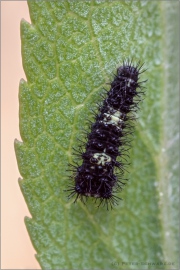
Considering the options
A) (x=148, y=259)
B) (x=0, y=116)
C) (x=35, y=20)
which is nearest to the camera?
(x=35, y=20)

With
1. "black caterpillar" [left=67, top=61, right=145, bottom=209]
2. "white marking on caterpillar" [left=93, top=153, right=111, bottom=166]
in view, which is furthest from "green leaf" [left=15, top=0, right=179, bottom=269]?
"white marking on caterpillar" [left=93, top=153, right=111, bottom=166]

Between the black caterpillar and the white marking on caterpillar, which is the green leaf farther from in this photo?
the white marking on caterpillar

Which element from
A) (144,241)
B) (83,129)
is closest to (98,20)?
(83,129)

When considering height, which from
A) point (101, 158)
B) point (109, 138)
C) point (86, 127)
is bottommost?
point (101, 158)

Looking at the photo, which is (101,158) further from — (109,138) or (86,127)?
(86,127)

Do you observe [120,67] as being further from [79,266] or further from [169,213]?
[79,266]

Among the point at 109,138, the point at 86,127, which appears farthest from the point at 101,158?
the point at 86,127

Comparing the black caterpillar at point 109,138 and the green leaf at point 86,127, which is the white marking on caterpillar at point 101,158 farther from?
the green leaf at point 86,127
